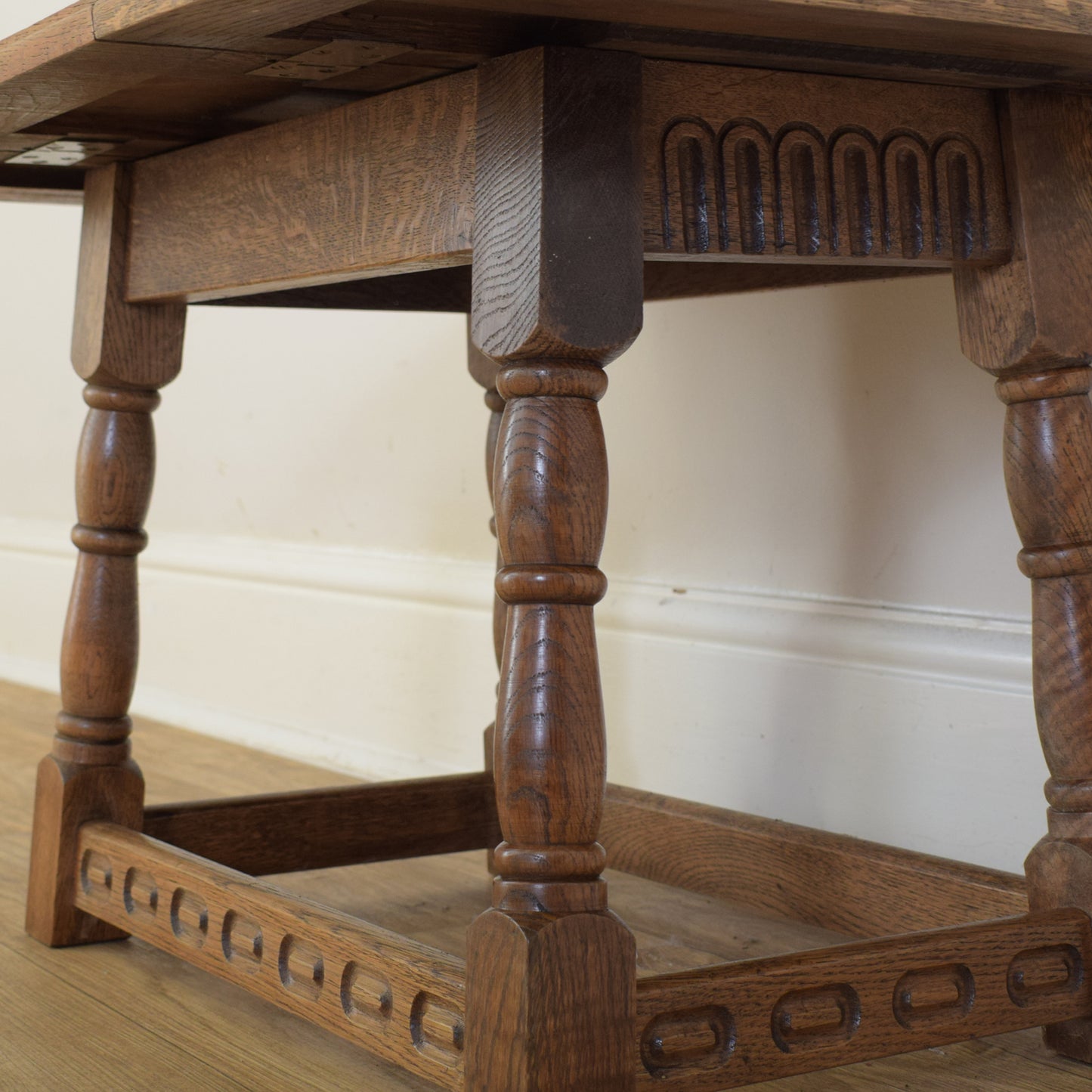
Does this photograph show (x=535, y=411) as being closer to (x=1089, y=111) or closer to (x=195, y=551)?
(x=1089, y=111)

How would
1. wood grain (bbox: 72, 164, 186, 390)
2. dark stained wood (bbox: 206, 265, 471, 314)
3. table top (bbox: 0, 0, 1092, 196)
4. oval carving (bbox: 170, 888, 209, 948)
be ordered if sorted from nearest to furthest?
1. table top (bbox: 0, 0, 1092, 196)
2. oval carving (bbox: 170, 888, 209, 948)
3. wood grain (bbox: 72, 164, 186, 390)
4. dark stained wood (bbox: 206, 265, 471, 314)

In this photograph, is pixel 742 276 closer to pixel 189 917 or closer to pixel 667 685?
pixel 667 685

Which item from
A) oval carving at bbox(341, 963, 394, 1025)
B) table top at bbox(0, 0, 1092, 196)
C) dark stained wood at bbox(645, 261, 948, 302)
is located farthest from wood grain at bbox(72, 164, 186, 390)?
oval carving at bbox(341, 963, 394, 1025)

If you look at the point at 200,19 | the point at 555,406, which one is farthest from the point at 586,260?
the point at 200,19

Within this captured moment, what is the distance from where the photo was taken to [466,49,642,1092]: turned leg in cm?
64

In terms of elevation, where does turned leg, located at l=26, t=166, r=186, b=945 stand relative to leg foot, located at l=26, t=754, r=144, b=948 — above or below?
above

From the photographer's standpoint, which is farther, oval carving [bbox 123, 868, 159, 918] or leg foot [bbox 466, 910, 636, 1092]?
oval carving [bbox 123, 868, 159, 918]

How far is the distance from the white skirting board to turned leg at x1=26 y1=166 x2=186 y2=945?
52 centimetres

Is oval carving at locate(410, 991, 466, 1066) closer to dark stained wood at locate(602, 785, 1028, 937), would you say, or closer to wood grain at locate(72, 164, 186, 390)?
dark stained wood at locate(602, 785, 1028, 937)

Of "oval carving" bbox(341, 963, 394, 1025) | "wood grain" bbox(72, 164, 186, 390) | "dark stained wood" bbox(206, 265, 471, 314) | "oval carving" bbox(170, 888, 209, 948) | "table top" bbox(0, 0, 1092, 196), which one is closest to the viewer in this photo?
"table top" bbox(0, 0, 1092, 196)

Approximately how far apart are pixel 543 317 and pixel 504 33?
127mm

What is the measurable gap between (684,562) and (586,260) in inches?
29.4

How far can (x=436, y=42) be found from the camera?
66 centimetres

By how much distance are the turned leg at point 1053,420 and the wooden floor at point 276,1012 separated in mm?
94
